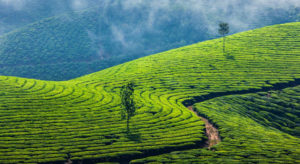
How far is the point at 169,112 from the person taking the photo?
5981cm

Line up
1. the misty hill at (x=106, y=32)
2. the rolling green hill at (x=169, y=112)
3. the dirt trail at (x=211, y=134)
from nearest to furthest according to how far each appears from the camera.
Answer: the rolling green hill at (x=169, y=112), the dirt trail at (x=211, y=134), the misty hill at (x=106, y=32)

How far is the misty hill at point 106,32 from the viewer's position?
138625 millimetres

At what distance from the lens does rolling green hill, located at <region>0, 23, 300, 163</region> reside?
44844 millimetres

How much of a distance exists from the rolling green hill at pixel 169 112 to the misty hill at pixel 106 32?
56.3 metres

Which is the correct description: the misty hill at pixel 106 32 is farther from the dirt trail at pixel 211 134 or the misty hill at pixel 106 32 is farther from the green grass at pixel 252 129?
the dirt trail at pixel 211 134

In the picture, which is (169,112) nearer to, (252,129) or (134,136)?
(134,136)

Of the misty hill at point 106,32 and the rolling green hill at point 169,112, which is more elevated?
the misty hill at point 106,32

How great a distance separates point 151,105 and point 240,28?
128107mm

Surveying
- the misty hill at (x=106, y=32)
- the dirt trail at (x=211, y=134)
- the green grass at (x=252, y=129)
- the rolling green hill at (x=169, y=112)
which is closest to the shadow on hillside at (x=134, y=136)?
the rolling green hill at (x=169, y=112)

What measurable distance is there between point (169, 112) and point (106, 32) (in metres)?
120

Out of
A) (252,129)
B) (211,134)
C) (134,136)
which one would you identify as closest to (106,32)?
(134,136)

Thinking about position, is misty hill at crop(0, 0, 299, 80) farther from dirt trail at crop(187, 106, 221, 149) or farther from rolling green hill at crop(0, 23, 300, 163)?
dirt trail at crop(187, 106, 221, 149)

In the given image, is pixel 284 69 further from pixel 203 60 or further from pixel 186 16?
pixel 186 16

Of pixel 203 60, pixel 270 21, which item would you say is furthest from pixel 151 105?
pixel 270 21
